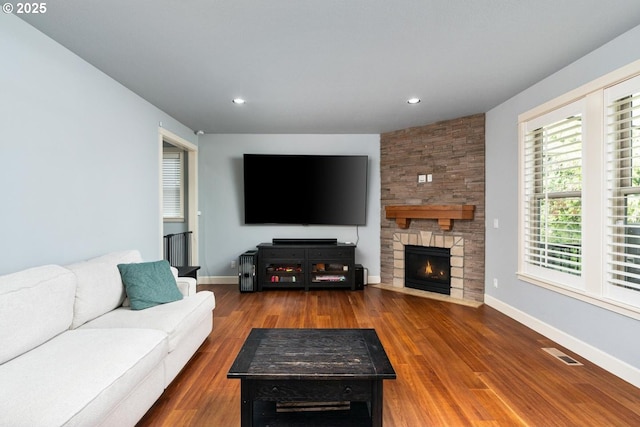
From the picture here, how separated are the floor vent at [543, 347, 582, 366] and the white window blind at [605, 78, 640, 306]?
619 mm

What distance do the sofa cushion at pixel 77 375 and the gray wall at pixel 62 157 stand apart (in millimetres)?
802

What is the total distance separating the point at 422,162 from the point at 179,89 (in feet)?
11.3

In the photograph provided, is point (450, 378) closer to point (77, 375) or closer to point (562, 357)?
point (562, 357)

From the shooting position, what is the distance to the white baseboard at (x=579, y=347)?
2.19m

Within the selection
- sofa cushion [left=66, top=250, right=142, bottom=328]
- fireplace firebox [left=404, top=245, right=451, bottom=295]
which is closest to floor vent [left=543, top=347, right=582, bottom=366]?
fireplace firebox [left=404, top=245, right=451, bottom=295]

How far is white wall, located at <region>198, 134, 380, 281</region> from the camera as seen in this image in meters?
5.09

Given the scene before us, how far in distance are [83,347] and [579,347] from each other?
3.74 meters

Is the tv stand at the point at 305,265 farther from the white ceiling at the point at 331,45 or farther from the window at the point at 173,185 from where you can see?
the white ceiling at the point at 331,45

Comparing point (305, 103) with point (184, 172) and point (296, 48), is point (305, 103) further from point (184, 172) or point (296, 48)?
point (184, 172)

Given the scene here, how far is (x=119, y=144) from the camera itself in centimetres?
303

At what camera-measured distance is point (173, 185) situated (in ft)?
17.2

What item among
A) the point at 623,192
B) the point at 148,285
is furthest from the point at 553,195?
the point at 148,285

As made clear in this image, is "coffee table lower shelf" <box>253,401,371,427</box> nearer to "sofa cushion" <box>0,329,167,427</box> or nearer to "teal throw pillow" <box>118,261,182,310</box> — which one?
"sofa cushion" <box>0,329,167,427</box>

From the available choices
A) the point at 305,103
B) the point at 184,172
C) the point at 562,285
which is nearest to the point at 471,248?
the point at 562,285
